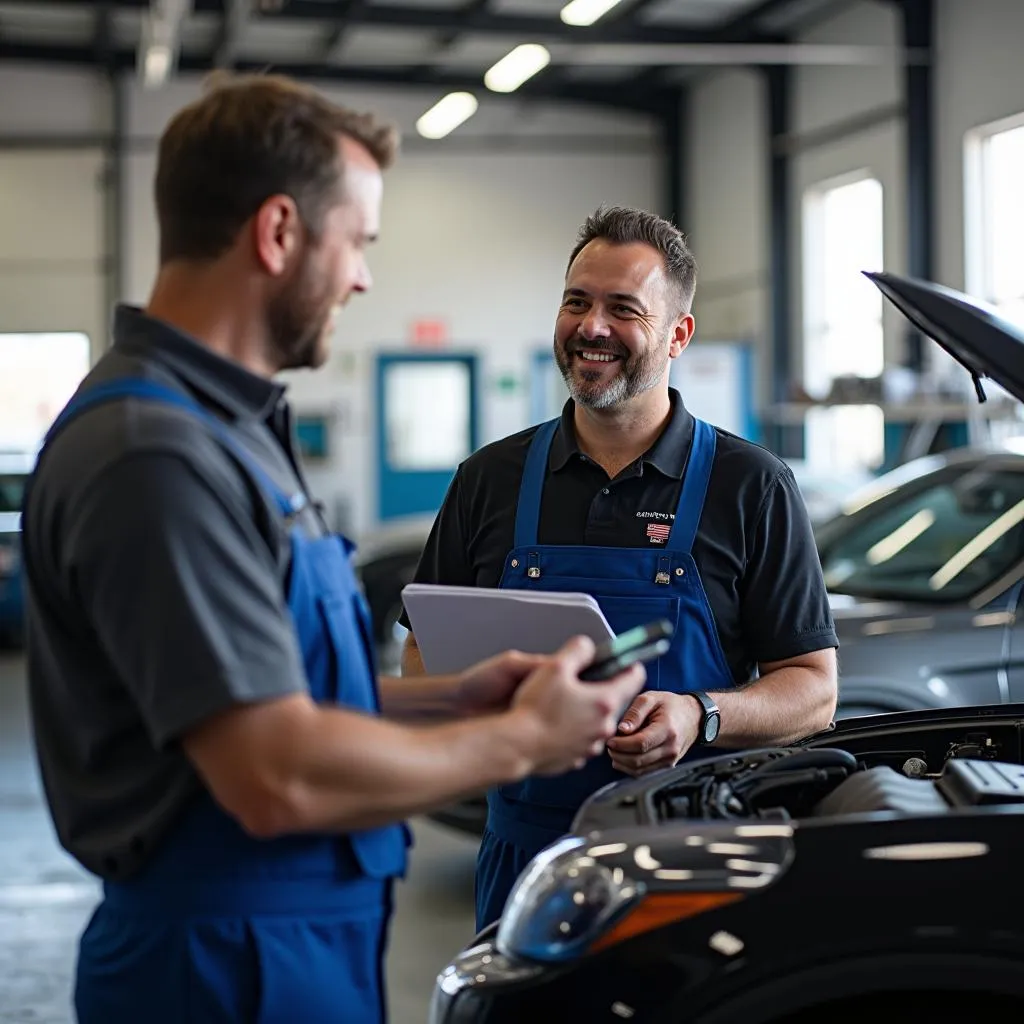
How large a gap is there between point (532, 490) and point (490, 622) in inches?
21.9

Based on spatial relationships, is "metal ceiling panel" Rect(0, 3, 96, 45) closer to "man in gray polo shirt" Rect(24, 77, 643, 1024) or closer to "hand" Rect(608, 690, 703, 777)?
"hand" Rect(608, 690, 703, 777)

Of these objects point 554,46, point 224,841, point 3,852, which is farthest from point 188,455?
point 554,46

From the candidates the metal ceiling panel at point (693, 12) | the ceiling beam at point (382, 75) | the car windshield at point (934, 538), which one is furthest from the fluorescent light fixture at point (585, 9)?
the car windshield at point (934, 538)

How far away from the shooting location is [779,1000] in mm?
1724

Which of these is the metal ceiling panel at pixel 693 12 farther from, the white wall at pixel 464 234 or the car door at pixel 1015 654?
the car door at pixel 1015 654

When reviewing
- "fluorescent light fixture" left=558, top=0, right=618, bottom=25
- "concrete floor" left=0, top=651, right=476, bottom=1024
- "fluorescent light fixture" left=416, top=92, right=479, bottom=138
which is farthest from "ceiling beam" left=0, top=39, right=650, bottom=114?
"concrete floor" left=0, top=651, right=476, bottom=1024

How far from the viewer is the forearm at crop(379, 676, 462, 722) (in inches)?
67.3

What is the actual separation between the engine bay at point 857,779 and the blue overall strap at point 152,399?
2.59ft

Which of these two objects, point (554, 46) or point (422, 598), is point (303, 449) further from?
point (422, 598)

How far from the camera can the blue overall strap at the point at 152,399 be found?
4.76 feet

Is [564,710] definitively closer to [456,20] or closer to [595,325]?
[595,325]

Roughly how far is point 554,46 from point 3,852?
8.44m

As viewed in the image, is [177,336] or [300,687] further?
[177,336]

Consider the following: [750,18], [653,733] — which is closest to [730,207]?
[750,18]
